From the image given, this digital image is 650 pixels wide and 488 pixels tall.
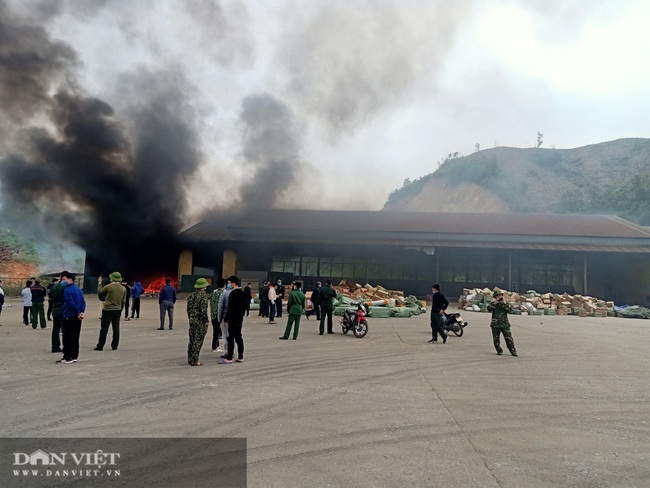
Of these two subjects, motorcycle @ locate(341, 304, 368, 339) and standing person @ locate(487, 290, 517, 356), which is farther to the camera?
motorcycle @ locate(341, 304, 368, 339)

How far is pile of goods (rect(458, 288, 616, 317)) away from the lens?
2389cm

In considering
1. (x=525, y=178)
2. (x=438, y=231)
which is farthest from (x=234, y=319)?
(x=525, y=178)

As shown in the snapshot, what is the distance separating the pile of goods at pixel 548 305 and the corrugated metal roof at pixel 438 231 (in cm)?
532

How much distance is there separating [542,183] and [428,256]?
217 feet

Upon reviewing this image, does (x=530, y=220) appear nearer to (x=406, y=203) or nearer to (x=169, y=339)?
(x=169, y=339)

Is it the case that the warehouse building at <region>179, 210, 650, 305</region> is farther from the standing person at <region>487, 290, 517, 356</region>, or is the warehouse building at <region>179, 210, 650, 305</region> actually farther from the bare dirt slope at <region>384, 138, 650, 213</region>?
the bare dirt slope at <region>384, 138, 650, 213</region>

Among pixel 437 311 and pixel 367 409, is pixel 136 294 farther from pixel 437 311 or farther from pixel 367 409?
pixel 367 409

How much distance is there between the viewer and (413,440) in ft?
13.8

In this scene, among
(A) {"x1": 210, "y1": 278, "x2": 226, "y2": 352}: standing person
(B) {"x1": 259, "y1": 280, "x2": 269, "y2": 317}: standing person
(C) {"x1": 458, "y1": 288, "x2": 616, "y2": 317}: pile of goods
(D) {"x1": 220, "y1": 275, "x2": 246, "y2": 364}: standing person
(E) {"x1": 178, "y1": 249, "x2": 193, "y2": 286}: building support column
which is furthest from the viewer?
(E) {"x1": 178, "y1": 249, "x2": 193, "y2": 286}: building support column

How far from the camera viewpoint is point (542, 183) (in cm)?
8656

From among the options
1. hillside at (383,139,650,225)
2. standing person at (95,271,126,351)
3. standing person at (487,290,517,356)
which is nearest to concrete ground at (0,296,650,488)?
standing person at (95,271,126,351)

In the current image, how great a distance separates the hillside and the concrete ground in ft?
224

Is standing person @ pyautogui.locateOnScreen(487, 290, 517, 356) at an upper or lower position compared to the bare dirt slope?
lower

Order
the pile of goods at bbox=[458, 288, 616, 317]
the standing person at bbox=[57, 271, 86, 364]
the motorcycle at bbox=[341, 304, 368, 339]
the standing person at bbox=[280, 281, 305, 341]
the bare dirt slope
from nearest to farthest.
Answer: the standing person at bbox=[57, 271, 86, 364] < the standing person at bbox=[280, 281, 305, 341] < the motorcycle at bbox=[341, 304, 368, 339] < the pile of goods at bbox=[458, 288, 616, 317] < the bare dirt slope
